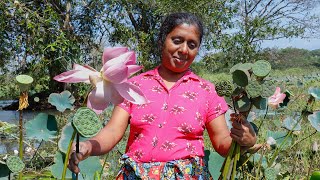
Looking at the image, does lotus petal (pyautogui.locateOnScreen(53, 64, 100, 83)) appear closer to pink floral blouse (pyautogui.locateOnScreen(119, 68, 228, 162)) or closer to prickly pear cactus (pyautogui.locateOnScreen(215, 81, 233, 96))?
prickly pear cactus (pyautogui.locateOnScreen(215, 81, 233, 96))

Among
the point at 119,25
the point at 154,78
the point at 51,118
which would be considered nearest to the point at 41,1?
the point at 119,25

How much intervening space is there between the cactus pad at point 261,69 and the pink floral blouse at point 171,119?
62 centimetres

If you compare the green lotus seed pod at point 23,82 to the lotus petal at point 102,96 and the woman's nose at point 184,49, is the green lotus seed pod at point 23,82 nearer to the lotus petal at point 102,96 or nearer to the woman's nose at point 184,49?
the lotus petal at point 102,96

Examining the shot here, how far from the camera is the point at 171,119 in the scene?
1.14 metres

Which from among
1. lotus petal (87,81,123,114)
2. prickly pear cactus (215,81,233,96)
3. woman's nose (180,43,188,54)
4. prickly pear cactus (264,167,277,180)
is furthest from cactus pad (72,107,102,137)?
prickly pear cactus (264,167,277,180)

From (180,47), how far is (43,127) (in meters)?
0.50

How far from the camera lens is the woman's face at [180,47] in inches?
45.3

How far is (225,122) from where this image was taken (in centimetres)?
118

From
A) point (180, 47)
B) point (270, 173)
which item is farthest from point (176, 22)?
point (270, 173)

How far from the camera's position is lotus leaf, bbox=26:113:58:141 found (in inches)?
26.9

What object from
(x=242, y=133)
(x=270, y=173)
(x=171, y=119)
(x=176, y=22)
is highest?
(x=176, y=22)

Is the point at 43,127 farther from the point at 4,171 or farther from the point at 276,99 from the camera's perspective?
the point at 276,99

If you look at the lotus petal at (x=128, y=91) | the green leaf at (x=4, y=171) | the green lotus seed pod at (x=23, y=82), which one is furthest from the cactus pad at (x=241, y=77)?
the green leaf at (x=4, y=171)

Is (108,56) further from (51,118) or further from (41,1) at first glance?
(41,1)
